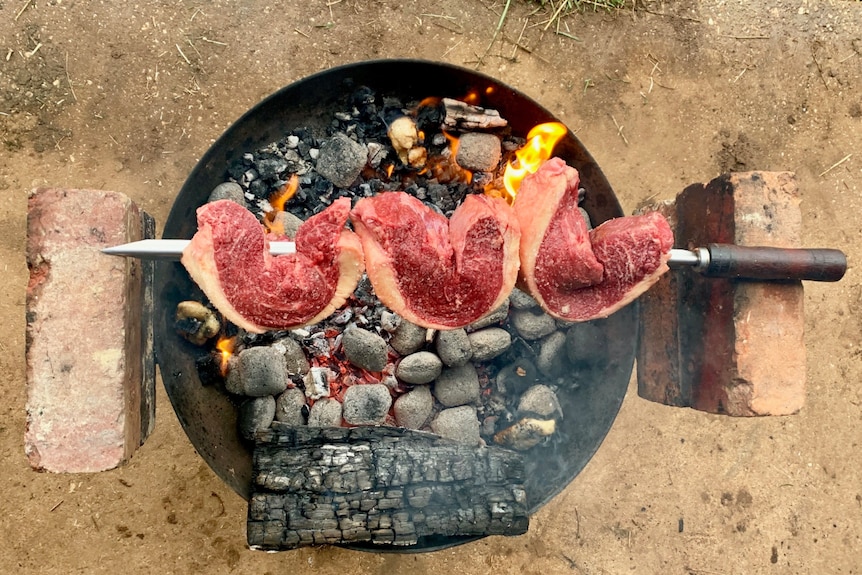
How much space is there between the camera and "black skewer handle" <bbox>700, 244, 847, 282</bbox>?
2.62m

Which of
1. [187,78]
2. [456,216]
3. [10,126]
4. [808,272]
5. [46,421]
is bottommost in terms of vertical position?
[46,421]

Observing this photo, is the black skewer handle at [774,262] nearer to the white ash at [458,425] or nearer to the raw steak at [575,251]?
the raw steak at [575,251]

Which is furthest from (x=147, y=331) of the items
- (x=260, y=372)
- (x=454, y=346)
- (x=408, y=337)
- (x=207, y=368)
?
(x=454, y=346)

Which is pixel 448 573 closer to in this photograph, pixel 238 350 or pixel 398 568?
pixel 398 568

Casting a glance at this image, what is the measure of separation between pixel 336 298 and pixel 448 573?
251 centimetres

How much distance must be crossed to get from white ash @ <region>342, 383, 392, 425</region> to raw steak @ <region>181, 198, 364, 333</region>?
91 cm

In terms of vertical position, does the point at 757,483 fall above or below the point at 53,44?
below

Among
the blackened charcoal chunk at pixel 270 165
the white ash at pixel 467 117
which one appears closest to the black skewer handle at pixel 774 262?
the white ash at pixel 467 117

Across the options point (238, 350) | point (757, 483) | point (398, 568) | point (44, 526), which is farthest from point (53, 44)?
point (757, 483)

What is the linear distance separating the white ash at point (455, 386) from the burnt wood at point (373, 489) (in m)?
0.40

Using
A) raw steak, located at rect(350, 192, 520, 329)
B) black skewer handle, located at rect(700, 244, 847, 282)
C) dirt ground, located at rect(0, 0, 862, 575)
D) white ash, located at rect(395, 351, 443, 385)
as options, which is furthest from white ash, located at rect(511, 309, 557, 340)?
dirt ground, located at rect(0, 0, 862, 575)

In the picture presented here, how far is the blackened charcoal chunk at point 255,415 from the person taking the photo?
3228 mm

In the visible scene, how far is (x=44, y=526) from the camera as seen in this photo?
3861mm

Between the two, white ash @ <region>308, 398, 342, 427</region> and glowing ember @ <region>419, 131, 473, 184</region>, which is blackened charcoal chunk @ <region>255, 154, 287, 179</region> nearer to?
glowing ember @ <region>419, 131, 473, 184</region>
